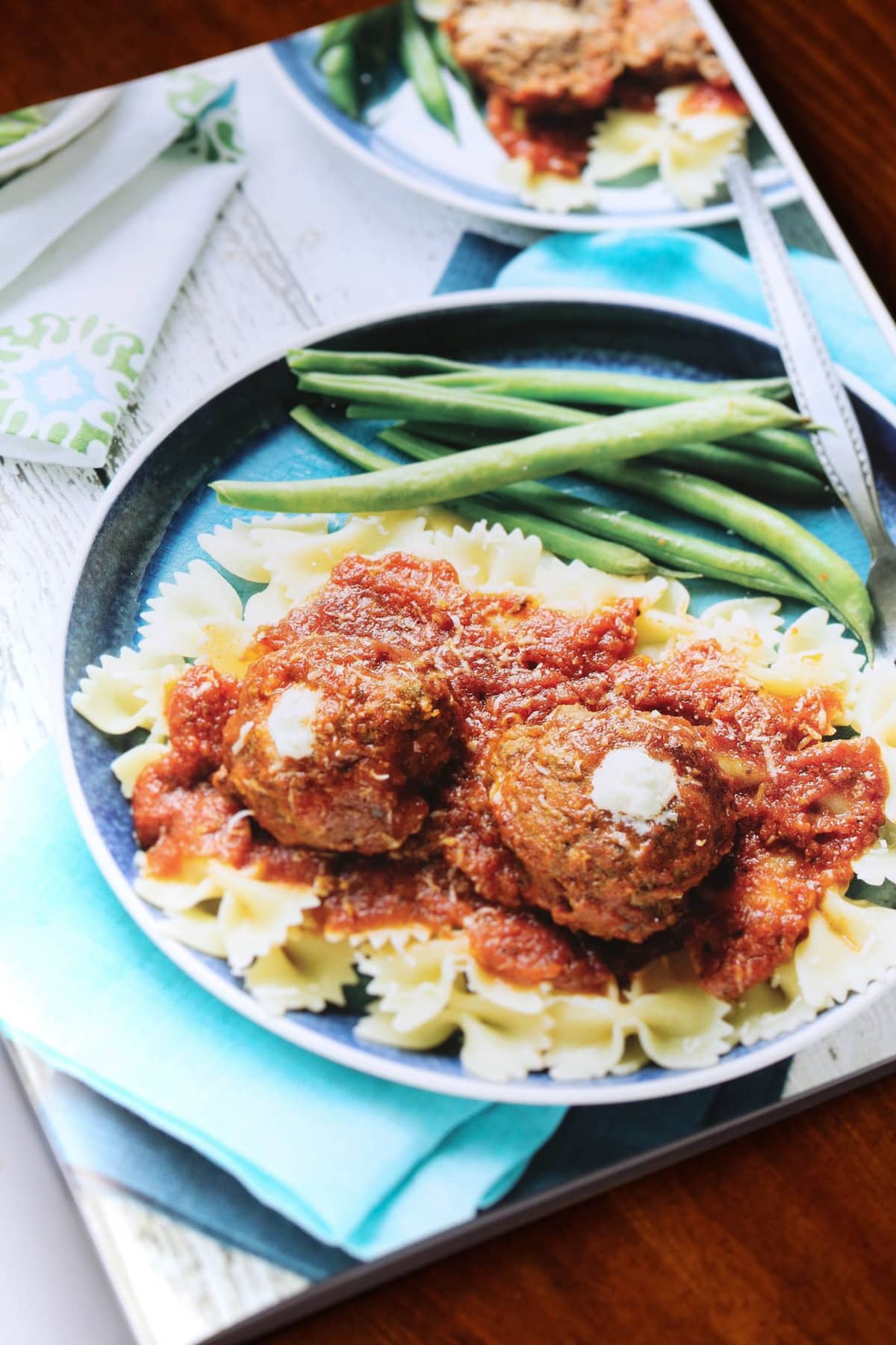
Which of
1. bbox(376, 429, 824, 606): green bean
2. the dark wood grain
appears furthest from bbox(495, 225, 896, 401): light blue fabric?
the dark wood grain

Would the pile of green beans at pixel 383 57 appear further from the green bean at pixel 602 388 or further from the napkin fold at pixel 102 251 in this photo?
the green bean at pixel 602 388

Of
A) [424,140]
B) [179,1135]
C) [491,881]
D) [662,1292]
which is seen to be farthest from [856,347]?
[179,1135]

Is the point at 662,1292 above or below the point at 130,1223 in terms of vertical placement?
below

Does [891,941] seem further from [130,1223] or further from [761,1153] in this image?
[130,1223]

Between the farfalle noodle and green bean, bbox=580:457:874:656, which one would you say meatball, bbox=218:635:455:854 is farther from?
green bean, bbox=580:457:874:656

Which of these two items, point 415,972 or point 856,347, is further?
point 856,347
